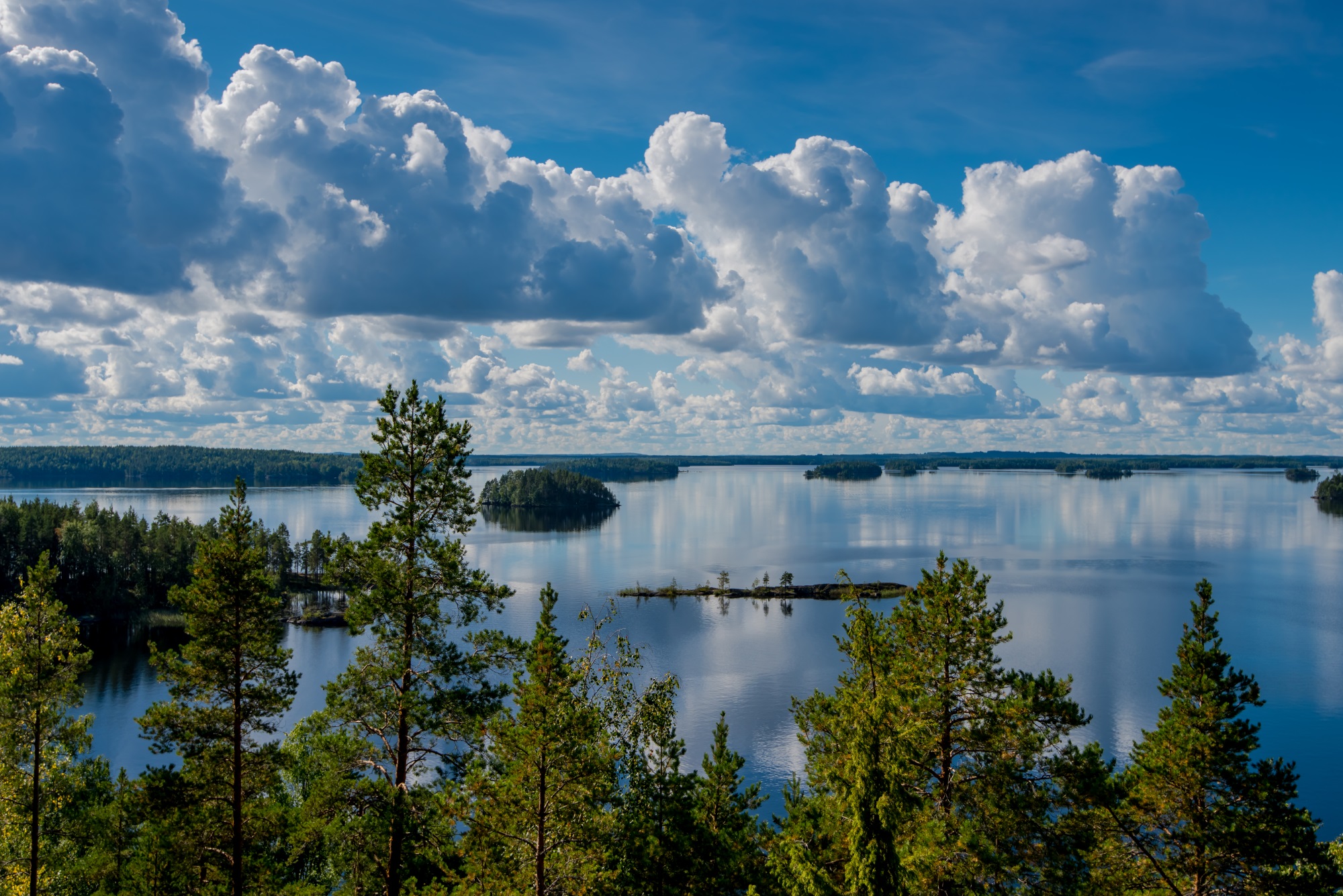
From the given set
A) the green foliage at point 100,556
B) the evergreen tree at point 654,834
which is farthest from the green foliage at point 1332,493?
the evergreen tree at point 654,834

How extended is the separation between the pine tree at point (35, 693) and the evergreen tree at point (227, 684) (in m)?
2.17

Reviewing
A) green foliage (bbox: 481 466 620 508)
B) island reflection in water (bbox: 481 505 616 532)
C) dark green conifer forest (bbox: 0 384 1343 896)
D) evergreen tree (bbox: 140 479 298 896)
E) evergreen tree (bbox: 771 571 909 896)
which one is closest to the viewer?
evergreen tree (bbox: 771 571 909 896)

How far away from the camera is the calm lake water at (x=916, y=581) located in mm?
43938

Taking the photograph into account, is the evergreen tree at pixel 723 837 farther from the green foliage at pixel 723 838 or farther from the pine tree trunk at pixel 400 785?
the pine tree trunk at pixel 400 785

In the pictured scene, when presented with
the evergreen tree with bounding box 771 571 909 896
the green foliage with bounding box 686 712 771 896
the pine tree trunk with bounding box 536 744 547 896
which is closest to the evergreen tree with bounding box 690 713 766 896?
the green foliage with bounding box 686 712 771 896

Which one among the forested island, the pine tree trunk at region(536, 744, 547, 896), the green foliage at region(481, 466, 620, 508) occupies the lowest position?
the forested island

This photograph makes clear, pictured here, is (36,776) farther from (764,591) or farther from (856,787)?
(764,591)

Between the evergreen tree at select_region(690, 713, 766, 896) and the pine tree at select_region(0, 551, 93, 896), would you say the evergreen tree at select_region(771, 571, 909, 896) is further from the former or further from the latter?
the pine tree at select_region(0, 551, 93, 896)

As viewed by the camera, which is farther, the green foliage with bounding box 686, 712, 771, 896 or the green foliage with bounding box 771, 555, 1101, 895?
the green foliage with bounding box 686, 712, 771, 896

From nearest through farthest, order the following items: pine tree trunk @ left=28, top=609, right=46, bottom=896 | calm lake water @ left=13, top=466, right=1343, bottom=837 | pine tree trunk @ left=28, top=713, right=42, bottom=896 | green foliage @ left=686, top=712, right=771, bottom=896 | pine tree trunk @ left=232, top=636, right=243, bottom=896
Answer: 1. pine tree trunk @ left=232, top=636, right=243, bottom=896
2. green foliage @ left=686, top=712, right=771, bottom=896
3. pine tree trunk @ left=28, top=609, right=46, bottom=896
4. pine tree trunk @ left=28, top=713, right=42, bottom=896
5. calm lake water @ left=13, top=466, right=1343, bottom=837

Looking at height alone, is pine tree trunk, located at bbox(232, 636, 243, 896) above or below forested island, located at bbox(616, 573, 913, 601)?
above

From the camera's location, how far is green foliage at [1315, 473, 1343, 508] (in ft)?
587

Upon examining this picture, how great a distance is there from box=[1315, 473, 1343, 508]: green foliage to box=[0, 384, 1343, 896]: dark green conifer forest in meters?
200

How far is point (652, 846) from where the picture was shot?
16.2 m
